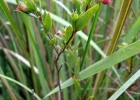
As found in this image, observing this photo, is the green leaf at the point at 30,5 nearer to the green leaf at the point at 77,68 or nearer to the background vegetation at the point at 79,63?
the background vegetation at the point at 79,63

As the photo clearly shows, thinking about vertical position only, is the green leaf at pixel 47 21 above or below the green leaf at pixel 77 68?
above

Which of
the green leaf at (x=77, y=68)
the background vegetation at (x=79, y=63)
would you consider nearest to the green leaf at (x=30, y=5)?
the background vegetation at (x=79, y=63)

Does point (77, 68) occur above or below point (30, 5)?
below

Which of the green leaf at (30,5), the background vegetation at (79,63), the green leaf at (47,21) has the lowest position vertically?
the background vegetation at (79,63)

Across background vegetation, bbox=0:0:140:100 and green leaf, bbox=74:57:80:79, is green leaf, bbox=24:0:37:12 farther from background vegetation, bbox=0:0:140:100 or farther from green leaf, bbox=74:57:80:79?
green leaf, bbox=74:57:80:79

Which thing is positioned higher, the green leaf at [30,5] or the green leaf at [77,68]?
the green leaf at [30,5]

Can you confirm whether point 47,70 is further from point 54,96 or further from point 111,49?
point 111,49

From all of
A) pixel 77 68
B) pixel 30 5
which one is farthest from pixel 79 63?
pixel 30 5

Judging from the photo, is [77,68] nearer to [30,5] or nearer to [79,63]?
[79,63]

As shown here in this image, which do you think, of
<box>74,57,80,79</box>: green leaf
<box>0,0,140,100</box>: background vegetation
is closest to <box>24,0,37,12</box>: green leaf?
<box>0,0,140,100</box>: background vegetation
